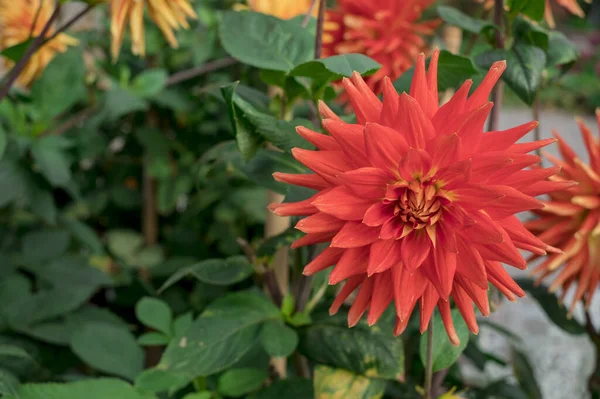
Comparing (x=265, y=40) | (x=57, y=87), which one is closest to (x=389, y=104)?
(x=265, y=40)

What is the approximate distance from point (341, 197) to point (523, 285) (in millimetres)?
359

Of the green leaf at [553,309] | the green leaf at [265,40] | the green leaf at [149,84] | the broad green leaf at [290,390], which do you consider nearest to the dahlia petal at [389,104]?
the green leaf at [265,40]

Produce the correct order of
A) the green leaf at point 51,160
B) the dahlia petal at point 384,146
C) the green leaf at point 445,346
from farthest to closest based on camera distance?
1. the green leaf at point 51,160
2. the green leaf at point 445,346
3. the dahlia petal at point 384,146

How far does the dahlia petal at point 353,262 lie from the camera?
0.29 metres

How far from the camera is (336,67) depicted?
0.33 meters

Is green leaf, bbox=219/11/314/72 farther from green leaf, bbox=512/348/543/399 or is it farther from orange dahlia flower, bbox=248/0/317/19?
green leaf, bbox=512/348/543/399

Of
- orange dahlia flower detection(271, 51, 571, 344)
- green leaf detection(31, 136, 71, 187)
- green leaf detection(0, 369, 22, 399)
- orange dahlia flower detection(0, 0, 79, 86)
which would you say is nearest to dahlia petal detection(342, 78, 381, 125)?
orange dahlia flower detection(271, 51, 571, 344)

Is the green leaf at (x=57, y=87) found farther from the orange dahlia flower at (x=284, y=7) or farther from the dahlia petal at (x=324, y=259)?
the dahlia petal at (x=324, y=259)

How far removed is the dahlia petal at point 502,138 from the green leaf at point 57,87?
497mm

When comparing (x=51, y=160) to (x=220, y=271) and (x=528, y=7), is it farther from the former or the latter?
(x=528, y=7)

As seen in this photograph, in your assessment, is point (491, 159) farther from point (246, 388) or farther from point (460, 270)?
point (246, 388)

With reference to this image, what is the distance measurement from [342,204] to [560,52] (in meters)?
0.26

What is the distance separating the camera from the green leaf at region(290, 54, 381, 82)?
1.09ft

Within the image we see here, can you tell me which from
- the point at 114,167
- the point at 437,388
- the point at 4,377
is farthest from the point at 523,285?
the point at 114,167
